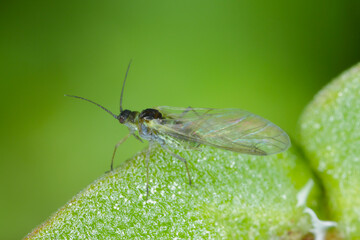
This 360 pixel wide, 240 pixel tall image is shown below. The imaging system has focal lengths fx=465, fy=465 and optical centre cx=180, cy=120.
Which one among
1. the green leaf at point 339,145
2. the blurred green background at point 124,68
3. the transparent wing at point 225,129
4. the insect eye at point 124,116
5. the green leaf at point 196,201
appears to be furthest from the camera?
the blurred green background at point 124,68

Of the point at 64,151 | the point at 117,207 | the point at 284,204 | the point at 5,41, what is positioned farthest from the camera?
the point at 5,41

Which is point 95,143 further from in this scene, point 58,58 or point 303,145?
point 303,145

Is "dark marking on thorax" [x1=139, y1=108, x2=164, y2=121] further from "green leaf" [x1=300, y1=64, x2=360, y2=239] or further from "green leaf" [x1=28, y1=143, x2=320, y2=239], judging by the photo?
"green leaf" [x1=300, y1=64, x2=360, y2=239]

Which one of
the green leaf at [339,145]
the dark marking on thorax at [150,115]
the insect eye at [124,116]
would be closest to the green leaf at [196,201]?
the green leaf at [339,145]

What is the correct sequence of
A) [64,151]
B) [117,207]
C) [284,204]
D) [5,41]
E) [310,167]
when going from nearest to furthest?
[117,207] → [284,204] → [310,167] → [64,151] → [5,41]

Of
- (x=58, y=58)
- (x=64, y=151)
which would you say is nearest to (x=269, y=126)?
(x=64, y=151)

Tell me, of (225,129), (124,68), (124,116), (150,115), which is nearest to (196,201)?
(225,129)

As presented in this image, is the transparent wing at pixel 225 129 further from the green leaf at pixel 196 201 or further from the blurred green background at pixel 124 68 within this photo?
the blurred green background at pixel 124 68

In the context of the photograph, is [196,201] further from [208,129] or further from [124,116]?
[124,116]
